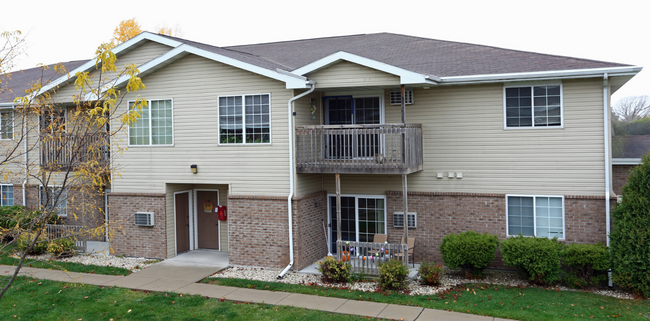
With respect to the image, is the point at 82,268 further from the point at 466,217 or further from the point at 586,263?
the point at 586,263

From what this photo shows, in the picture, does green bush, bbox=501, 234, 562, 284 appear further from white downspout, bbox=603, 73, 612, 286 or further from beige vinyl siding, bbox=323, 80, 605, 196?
beige vinyl siding, bbox=323, 80, 605, 196

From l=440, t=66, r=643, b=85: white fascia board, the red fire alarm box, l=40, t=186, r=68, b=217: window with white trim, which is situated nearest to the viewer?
l=40, t=186, r=68, b=217: window with white trim

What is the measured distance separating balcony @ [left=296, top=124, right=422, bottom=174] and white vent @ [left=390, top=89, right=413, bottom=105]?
2.79 ft

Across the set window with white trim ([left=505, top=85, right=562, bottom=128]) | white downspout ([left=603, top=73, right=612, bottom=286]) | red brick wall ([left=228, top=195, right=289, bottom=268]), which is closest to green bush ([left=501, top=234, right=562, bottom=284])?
white downspout ([left=603, top=73, right=612, bottom=286])

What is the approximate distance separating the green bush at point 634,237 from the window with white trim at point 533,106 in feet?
7.94

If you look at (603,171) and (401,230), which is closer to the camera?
(603,171)

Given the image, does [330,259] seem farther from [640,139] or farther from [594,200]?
[640,139]

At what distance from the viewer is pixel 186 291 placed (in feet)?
38.4

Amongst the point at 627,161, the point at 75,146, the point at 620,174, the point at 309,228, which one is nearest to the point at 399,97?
the point at 309,228

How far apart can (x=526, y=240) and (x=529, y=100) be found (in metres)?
3.71

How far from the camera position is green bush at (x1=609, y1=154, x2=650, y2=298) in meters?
10.6

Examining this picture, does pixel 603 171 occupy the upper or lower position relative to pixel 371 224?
upper

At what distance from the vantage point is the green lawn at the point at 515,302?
9.70 meters

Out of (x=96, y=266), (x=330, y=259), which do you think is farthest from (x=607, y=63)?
(x=96, y=266)
